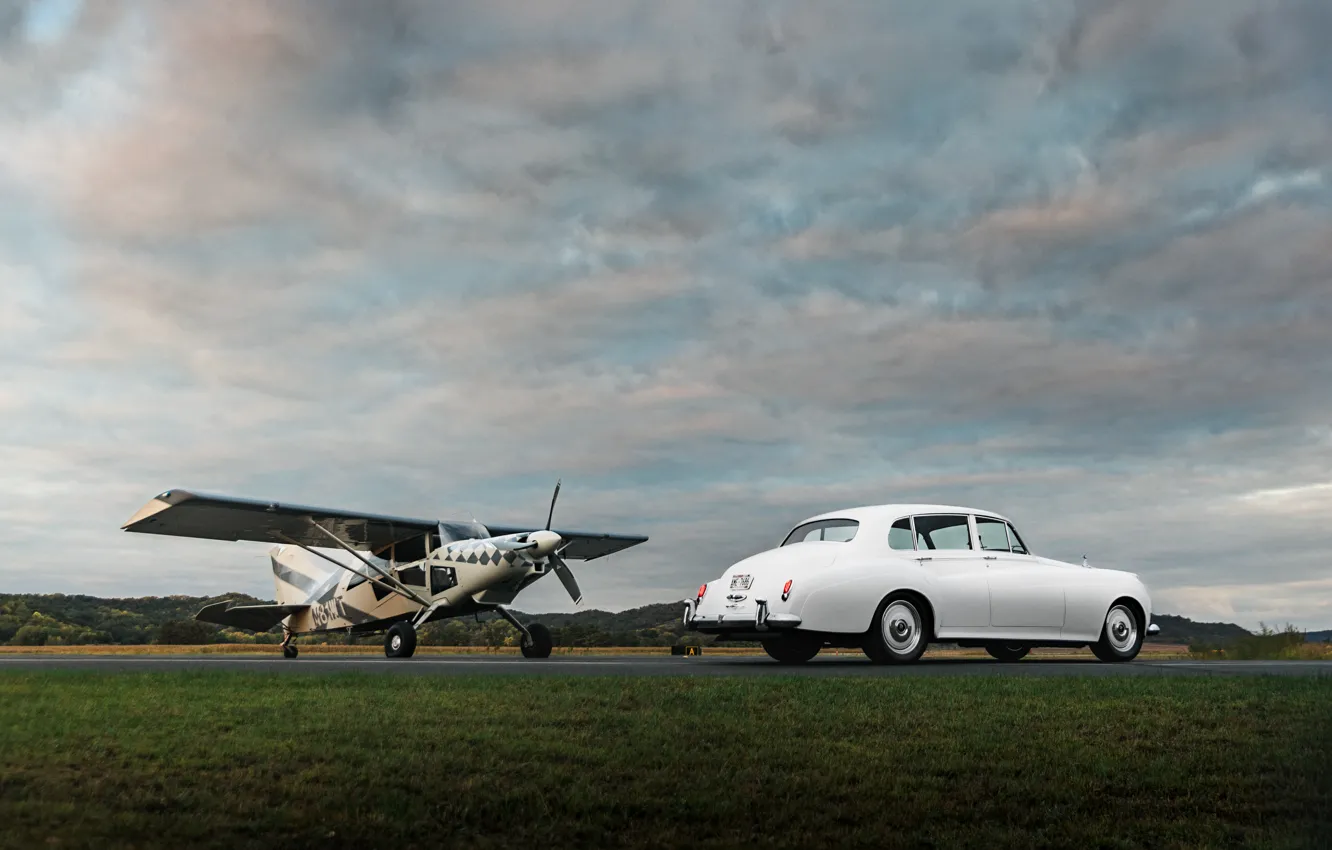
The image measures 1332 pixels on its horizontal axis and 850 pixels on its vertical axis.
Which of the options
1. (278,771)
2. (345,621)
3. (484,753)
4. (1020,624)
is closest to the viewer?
(278,771)

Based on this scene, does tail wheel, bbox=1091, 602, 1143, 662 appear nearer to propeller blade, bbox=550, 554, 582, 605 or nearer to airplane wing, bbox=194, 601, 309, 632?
propeller blade, bbox=550, 554, 582, 605

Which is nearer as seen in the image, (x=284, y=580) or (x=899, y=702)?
(x=899, y=702)

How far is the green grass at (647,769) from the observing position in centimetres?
486

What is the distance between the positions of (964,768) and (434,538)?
18.6 m

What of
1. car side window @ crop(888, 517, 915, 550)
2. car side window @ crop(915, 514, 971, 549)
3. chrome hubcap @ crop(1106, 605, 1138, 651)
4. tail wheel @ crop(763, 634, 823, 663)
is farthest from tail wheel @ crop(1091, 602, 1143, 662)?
tail wheel @ crop(763, 634, 823, 663)

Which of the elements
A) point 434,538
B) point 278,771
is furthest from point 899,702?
point 434,538

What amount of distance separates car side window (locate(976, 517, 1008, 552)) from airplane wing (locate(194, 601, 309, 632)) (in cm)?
1949

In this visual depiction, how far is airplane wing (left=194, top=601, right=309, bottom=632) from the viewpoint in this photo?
2750cm

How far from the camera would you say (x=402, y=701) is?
7785 millimetres

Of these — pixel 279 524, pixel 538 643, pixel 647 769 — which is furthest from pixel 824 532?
pixel 279 524

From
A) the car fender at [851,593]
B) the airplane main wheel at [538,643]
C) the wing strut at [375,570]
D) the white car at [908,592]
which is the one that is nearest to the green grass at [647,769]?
the car fender at [851,593]

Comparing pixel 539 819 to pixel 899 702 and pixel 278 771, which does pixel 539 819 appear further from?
pixel 899 702

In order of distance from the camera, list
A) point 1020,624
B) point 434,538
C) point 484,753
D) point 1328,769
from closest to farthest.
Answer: point 484,753 → point 1328,769 → point 1020,624 → point 434,538

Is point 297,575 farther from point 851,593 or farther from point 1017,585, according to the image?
point 1017,585
